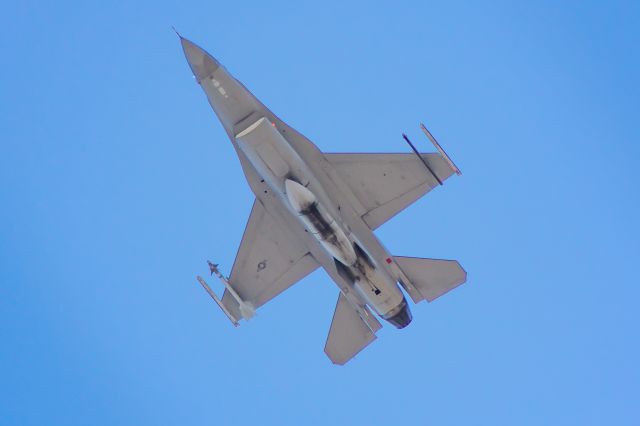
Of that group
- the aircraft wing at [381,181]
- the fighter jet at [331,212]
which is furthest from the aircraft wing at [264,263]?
the aircraft wing at [381,181]

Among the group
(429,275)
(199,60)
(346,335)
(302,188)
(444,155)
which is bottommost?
(429,275)

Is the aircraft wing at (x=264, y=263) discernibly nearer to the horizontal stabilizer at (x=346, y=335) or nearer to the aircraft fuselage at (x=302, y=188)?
the aircraft fuselage at (x=302, y=188)

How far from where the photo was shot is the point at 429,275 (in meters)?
28.7

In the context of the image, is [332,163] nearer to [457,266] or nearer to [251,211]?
[251,211]

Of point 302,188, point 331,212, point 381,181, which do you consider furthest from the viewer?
point 381,181

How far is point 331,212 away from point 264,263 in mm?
5085

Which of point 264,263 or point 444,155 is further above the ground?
point 264,263

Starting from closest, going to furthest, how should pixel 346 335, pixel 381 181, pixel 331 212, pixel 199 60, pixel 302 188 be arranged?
pixel 302 188
pixel 199 60
pixel 331 212
pixel 381 181
pixel 346 335

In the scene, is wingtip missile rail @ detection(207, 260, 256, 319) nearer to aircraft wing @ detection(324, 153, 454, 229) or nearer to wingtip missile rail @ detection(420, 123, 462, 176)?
aircraft wing @ detection(324, 153, 454, 229)

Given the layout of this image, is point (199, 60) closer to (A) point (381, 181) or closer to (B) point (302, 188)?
(B) point (302, 188)

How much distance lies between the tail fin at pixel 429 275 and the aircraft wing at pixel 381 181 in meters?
1.98

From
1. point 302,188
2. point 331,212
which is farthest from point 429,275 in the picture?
point 302,188

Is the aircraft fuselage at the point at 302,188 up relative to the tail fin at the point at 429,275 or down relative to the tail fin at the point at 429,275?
up

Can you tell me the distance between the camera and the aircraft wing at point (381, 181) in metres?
28.4
